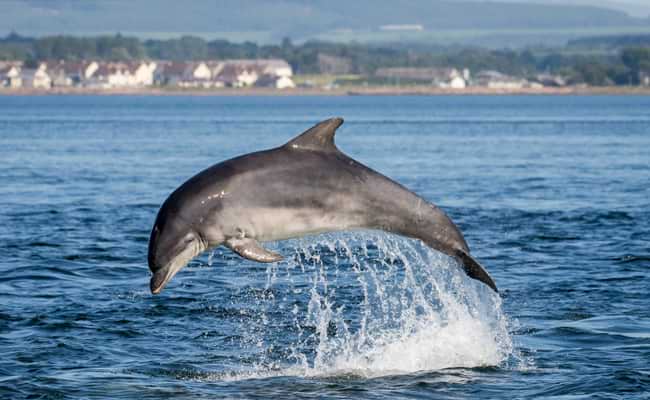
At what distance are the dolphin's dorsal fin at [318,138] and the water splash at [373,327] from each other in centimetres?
116

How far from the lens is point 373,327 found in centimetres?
1568

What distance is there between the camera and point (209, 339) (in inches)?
600

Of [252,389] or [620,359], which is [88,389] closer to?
[252,389]

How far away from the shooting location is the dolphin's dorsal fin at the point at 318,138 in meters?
12.0

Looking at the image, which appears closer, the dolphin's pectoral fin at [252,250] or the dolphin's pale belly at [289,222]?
the dolphin's pectoral fin at [252,250]

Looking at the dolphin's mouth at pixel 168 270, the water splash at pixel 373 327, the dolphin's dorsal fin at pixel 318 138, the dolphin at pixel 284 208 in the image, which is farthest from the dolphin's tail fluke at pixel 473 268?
the dolphin's mouth at pixel 168 270

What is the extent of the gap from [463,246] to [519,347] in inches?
106

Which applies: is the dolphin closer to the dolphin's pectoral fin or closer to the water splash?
the dolphin's pectoral fin

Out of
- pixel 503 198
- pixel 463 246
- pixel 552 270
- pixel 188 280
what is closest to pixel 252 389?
pixel 463 246

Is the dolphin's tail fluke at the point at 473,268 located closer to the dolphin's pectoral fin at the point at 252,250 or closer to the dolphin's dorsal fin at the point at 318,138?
the dolphin's dorsal fin at the point at 318,138

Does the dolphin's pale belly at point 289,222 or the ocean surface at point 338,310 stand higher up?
the dolphin's pale belly at point 289,222

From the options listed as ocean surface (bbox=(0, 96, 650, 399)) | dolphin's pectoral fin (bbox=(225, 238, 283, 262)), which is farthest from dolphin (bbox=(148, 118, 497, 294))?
ocean surface (bbox=(0, 96, 650, 399))

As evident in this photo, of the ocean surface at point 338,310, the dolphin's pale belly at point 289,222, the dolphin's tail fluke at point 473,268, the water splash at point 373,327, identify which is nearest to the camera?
the dolphin's pale belly at point 289,222

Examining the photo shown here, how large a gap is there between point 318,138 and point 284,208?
80 cm
